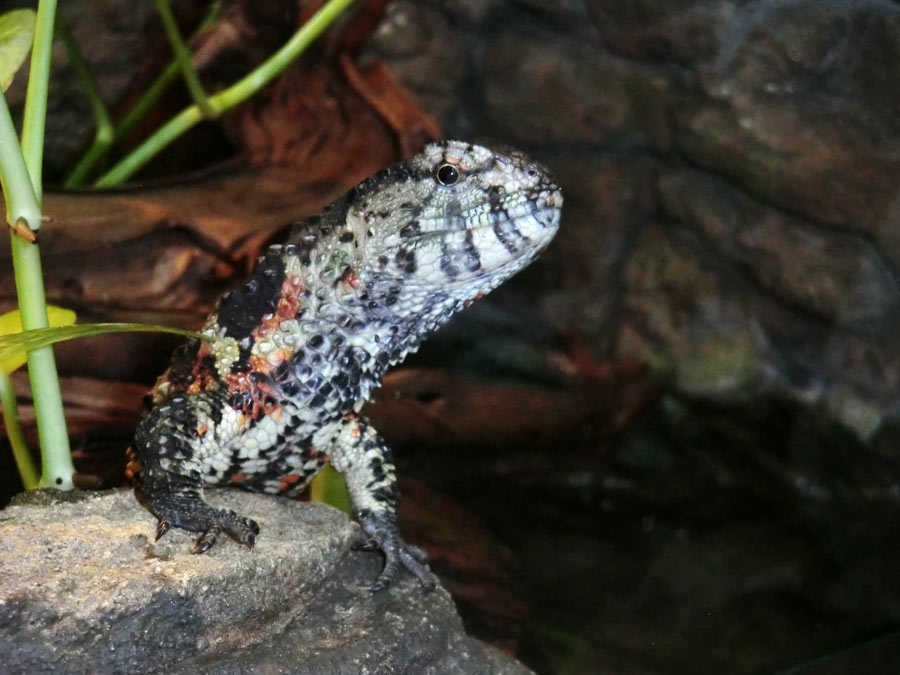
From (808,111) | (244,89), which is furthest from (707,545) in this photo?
(244,89)

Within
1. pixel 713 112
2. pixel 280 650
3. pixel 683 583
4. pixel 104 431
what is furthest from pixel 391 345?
pixel 713 112

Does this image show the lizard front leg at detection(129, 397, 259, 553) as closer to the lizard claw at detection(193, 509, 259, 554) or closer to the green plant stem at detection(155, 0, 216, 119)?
the lizard claw at detection(193, 509, 259, 554)

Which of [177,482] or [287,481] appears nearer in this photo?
[177,482]

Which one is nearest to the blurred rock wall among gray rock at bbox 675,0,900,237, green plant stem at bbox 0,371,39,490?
gray rock at bbox 675,0,900,237

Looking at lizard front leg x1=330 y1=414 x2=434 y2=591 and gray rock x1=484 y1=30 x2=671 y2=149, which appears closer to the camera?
lizard front leg x1=330 y1=414 x2=434 y2=591

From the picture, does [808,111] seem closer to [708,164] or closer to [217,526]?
[708,164]

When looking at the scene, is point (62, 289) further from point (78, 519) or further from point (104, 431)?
point (78, 519)

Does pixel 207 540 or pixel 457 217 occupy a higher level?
pixel 457 217
